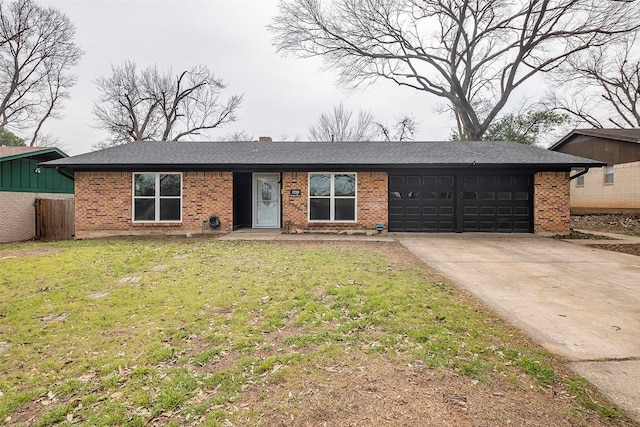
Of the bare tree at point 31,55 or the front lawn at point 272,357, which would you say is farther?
the bare tree at point 31,55

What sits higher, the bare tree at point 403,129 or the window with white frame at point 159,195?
the bare tree at point 403,129

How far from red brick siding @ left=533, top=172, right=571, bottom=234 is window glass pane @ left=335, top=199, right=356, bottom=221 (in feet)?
20.4

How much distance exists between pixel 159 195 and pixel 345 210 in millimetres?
6601

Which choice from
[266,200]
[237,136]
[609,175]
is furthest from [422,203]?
[237,136]

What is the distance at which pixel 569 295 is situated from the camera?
4.52 meters

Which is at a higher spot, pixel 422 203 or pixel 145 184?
pixel 145 184

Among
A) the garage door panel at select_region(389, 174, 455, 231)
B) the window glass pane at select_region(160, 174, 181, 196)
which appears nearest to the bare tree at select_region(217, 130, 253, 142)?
the window glass pane at select_region(160, 174, 181, 196)

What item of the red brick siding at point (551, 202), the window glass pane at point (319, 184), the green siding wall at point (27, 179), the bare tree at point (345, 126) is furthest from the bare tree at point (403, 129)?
the green siding wall at point (27, 179)

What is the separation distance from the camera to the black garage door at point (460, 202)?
37.0 feet

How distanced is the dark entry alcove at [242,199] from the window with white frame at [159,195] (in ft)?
6.62

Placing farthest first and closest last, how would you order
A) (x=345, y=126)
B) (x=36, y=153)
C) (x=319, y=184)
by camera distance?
(x=345, y=126)
(x=36, y=153)
(x=319, y=184)

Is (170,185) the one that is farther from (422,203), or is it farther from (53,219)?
(422,203)

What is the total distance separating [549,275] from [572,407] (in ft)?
13.9

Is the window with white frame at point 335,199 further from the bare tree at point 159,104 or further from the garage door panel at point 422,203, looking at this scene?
the bare tree at point 159,104
